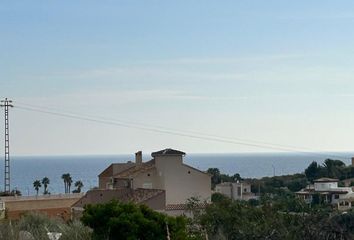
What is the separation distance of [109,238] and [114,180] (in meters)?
25.7

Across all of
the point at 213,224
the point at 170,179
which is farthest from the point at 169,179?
the point at 213,224

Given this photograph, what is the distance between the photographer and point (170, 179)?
39.0m

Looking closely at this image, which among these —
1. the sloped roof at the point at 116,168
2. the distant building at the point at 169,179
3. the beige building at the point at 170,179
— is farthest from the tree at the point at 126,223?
the sloped roof at the point at 116,168

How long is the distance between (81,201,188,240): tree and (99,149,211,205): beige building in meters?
23.1

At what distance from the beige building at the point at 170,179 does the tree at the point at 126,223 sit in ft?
75.8

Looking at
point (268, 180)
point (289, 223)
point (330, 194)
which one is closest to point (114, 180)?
point (330, 194)

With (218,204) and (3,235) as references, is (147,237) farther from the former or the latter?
(218,204)

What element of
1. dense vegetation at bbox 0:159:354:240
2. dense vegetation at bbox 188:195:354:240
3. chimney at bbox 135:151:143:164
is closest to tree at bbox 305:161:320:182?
chimney at bbox 135:151:143:164

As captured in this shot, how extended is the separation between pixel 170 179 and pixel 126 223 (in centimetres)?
2455

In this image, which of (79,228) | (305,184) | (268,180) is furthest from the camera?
(268,180)

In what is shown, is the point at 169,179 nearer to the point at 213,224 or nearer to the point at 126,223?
the point at 213,224

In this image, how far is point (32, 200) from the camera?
131 ft

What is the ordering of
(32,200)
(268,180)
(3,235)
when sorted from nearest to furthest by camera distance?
(3,235)
(32,200)
(268,180)

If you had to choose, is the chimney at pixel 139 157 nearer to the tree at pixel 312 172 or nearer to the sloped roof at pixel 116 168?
the sloped roof at pixel 116 168
